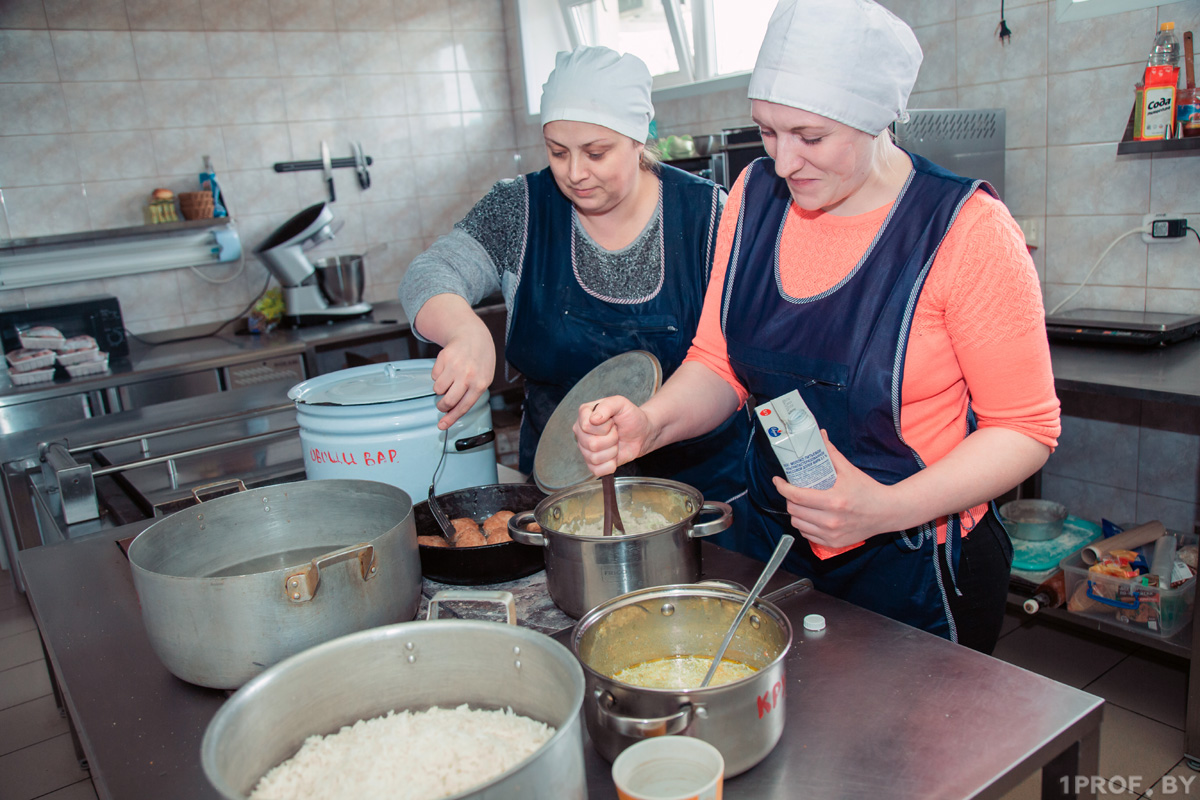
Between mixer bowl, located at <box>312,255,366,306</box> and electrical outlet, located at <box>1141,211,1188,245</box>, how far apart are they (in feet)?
10.7

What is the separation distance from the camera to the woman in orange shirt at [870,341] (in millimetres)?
1086

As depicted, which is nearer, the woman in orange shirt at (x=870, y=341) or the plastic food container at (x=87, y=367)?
the woman in orange shirt at (x=870, y=341)

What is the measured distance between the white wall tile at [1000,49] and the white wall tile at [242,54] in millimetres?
3278

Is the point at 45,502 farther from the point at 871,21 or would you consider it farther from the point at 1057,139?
the point at 1057,139

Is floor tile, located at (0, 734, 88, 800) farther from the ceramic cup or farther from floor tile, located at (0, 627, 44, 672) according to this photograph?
the ceramic cup

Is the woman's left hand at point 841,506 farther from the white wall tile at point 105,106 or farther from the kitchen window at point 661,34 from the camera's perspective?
the white wall tile at point 105,106

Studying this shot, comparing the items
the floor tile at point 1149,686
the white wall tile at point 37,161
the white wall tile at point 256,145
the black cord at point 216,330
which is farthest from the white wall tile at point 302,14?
the floor tile at point 1149,686

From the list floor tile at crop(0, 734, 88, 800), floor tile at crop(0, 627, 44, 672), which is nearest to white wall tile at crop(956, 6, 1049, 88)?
floor tile at crop(0, 734, 88, 800)

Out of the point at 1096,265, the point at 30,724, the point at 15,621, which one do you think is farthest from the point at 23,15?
the point at 1096,265

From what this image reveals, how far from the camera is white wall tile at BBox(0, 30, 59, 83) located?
375cm

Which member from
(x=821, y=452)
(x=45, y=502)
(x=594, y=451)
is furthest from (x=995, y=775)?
(x=45, y=502)

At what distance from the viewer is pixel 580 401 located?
1.46m

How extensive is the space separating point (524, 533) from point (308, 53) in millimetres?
4157

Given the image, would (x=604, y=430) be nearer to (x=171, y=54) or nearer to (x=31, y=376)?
(x=31, y=376)
